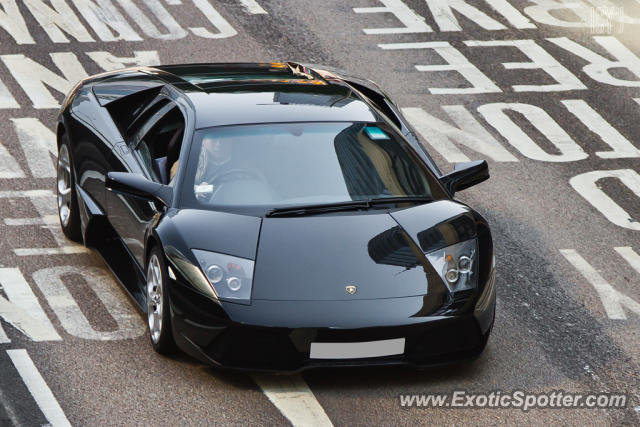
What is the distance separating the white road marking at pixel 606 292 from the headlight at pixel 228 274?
268cm

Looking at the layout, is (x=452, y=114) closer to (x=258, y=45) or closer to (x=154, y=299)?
(x=258, y=45)

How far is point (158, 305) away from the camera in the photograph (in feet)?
22.6

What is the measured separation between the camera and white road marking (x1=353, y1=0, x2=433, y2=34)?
14.8 metres

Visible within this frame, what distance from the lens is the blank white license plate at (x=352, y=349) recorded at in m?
6.24

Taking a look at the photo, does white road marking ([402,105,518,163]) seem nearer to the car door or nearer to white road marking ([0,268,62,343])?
the car door

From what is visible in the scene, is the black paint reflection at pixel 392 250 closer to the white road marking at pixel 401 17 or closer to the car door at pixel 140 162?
the car door at pixel 140 162

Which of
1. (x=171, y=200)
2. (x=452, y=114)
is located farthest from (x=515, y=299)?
(x=452, y=114)

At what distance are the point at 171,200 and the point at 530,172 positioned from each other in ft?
15.6

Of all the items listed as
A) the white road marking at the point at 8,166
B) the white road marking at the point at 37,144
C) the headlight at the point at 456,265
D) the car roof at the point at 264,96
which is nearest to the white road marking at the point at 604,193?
the car roof at the point at 264,96

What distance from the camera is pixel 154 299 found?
6961mm

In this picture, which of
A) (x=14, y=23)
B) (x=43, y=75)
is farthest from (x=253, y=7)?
(x=43, y=75)

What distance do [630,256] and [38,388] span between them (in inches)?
182

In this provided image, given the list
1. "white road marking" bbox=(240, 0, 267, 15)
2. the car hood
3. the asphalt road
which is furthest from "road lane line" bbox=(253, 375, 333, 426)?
"white road marking" bbox=(240, 0, 267, 15)

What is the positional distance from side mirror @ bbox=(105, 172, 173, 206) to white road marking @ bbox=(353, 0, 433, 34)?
26.2 ft
